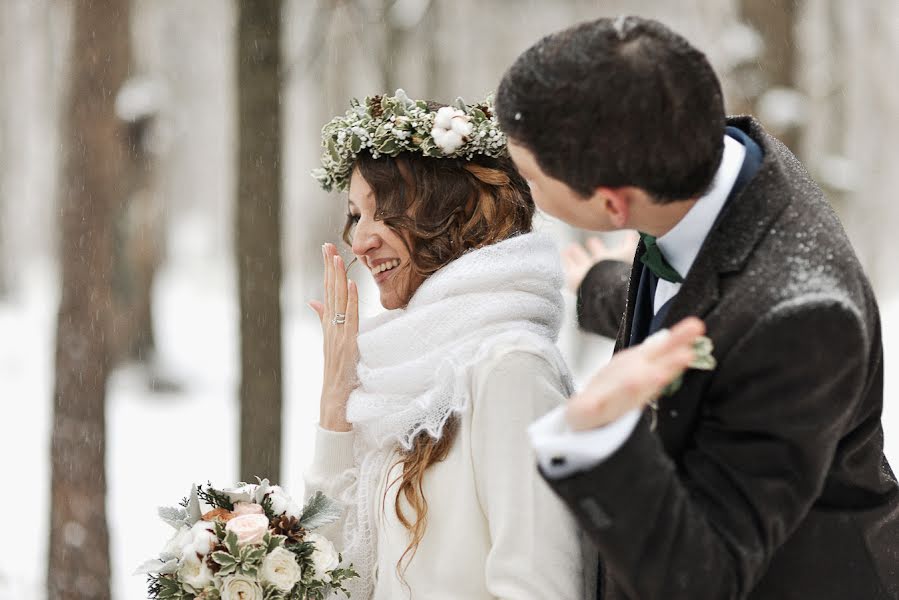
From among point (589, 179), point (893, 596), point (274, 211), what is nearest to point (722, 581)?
point (893, 596)

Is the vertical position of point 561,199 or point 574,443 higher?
point 561,199

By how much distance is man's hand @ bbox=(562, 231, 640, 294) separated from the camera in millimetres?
3260

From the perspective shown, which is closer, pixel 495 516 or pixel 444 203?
pixel 495 516

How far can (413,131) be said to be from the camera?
8.39ft

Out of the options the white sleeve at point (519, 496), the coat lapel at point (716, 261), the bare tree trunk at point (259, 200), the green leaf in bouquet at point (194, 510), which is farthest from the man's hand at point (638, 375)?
the bare tree trunk at point (259, 200)

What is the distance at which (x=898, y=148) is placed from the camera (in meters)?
18.1

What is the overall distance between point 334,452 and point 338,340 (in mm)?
293

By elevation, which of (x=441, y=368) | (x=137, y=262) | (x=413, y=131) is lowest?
(x=137, y=262)

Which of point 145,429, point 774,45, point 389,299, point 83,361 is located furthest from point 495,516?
point 145,429

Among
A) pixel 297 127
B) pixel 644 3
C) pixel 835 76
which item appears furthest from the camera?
pixel 297 127

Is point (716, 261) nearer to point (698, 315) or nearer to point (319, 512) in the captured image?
point (698, 315)

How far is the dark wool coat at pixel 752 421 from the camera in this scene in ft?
5.40

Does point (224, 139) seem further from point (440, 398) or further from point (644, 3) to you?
point (440, 398)

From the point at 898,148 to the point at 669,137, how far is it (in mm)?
18285
